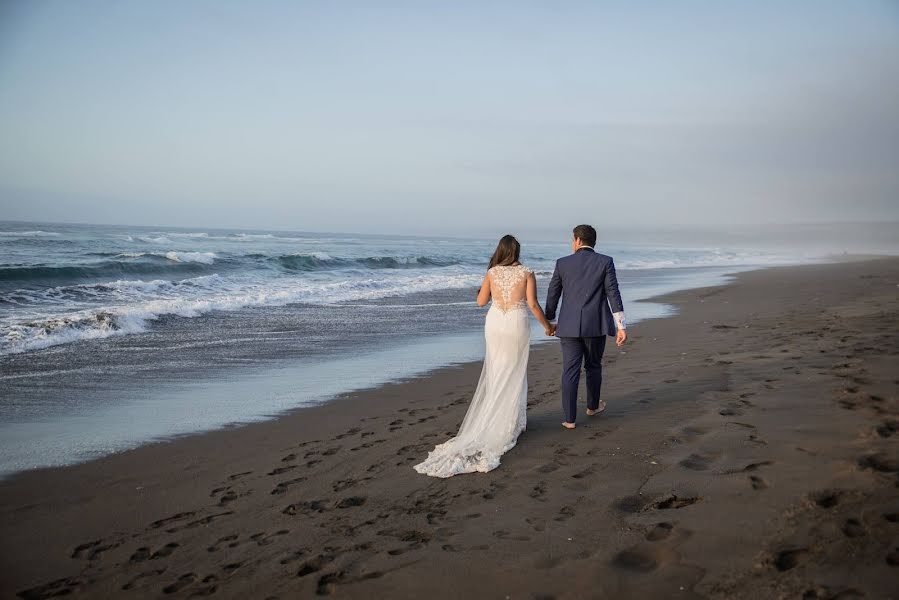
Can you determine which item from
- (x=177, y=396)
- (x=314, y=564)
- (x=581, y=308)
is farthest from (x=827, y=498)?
(x=177, y=396)

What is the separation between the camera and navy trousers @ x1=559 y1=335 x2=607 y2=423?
221 inches

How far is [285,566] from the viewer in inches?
132

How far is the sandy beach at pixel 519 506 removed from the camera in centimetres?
297

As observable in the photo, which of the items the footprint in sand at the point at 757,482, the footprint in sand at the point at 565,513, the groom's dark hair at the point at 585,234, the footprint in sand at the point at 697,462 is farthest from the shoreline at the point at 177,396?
the footprint in sand at the point at 757,482

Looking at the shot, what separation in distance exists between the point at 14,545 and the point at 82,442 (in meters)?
2.12

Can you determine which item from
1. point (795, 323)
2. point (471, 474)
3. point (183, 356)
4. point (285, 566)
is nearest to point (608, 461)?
point (471, 474)

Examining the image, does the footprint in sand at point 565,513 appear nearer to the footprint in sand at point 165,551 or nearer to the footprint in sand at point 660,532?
the footprint in sand at point 660,532

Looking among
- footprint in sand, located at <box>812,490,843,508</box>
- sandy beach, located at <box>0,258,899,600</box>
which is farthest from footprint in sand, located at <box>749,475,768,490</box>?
footprint in sand, located at <box>812,490,843,508</box>

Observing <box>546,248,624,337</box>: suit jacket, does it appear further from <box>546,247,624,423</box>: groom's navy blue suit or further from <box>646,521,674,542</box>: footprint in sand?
<box>646,521,674,542</box>: footprint in sand

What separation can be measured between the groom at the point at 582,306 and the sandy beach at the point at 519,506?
0.55 meters

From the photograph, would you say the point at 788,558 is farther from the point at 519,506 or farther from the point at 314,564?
the point at 314,564

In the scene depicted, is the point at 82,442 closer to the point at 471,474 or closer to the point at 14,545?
the point at 14,545

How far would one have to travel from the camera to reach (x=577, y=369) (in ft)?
18.6

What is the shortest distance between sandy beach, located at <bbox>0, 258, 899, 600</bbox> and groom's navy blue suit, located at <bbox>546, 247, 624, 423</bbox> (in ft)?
1.79
